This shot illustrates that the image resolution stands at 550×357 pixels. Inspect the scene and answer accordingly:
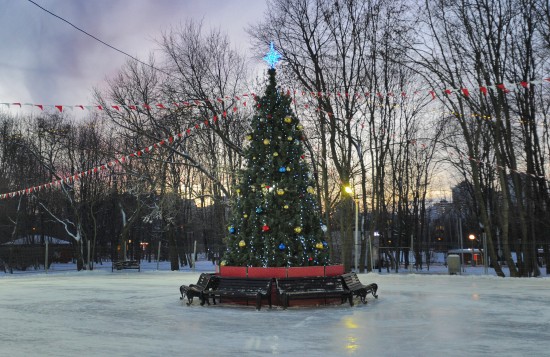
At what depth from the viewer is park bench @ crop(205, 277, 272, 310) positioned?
1175 centimetres

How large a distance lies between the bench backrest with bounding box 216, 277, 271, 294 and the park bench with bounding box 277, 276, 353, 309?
30 cm

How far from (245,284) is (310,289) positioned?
1522 millimetres

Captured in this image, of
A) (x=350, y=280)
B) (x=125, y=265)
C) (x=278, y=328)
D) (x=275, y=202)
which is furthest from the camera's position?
(x=125, y=265)

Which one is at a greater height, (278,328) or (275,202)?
(275,202)

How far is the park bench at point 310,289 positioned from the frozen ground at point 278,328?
0.31 metres

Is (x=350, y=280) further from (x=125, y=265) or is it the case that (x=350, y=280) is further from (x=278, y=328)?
(x=125, y=265)

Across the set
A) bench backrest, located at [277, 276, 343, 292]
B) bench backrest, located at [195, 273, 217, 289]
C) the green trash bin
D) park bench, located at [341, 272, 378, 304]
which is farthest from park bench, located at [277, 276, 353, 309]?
the green trash bin

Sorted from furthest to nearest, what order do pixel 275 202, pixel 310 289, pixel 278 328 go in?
pixel 275 202
pixel 310 289
pixel 278 328

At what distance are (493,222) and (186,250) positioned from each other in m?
26.2

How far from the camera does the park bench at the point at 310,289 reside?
11.7 meters

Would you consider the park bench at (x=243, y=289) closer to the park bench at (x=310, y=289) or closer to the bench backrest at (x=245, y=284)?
the bench backrest at (x=245, y=284)

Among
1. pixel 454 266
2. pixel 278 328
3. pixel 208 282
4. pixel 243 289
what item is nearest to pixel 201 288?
pixel 208 282

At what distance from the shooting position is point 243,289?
12180 mm

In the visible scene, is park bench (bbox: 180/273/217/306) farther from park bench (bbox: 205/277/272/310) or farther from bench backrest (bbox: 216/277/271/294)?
bench backrest (bbox: 216/277/271/294)
